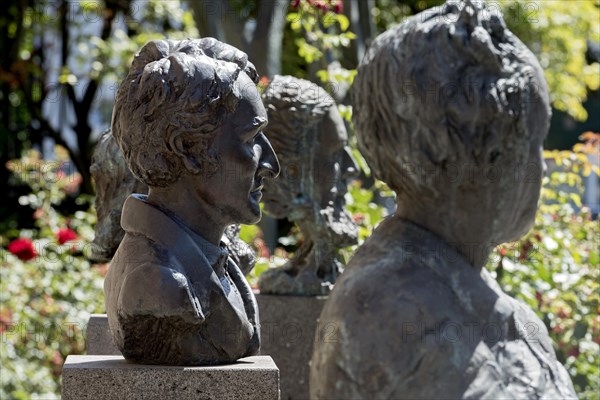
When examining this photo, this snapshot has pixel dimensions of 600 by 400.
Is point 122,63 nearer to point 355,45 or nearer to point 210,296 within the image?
point 355,45

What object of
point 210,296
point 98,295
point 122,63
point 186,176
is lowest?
point 98,295

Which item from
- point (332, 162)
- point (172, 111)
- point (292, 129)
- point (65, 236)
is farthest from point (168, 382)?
point (65, 236)

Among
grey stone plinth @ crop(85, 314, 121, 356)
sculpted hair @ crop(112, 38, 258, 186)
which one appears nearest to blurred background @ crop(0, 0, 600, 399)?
grey stone plinth @ crop(85, 314, 121, 356)

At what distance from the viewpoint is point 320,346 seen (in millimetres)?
1979

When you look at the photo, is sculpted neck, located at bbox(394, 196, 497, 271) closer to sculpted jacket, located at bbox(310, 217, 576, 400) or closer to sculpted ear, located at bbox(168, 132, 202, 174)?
sculpted jacket, located at bbox(310, 217, 576, 400)

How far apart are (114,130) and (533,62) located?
224 centimetres

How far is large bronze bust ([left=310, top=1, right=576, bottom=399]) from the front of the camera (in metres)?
1.92

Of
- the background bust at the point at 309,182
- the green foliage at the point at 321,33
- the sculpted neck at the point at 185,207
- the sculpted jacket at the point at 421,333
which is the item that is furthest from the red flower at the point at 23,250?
the sculpted jacket at the point at 421,333

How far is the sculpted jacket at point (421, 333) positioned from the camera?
1.90 meters

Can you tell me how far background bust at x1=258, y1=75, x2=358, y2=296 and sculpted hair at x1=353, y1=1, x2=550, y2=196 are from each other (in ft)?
12.6

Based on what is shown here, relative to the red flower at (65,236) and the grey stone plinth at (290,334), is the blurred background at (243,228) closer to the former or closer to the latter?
the red flower at (65,236)

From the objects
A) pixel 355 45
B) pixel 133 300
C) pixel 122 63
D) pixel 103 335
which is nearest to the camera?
pixel 133 300

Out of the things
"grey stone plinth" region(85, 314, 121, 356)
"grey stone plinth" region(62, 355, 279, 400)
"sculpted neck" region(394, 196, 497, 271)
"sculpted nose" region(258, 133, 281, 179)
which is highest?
"sculpted neck" region(394, 196, 497, 271)

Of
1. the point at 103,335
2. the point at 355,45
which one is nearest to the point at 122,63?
the point at 355,45
